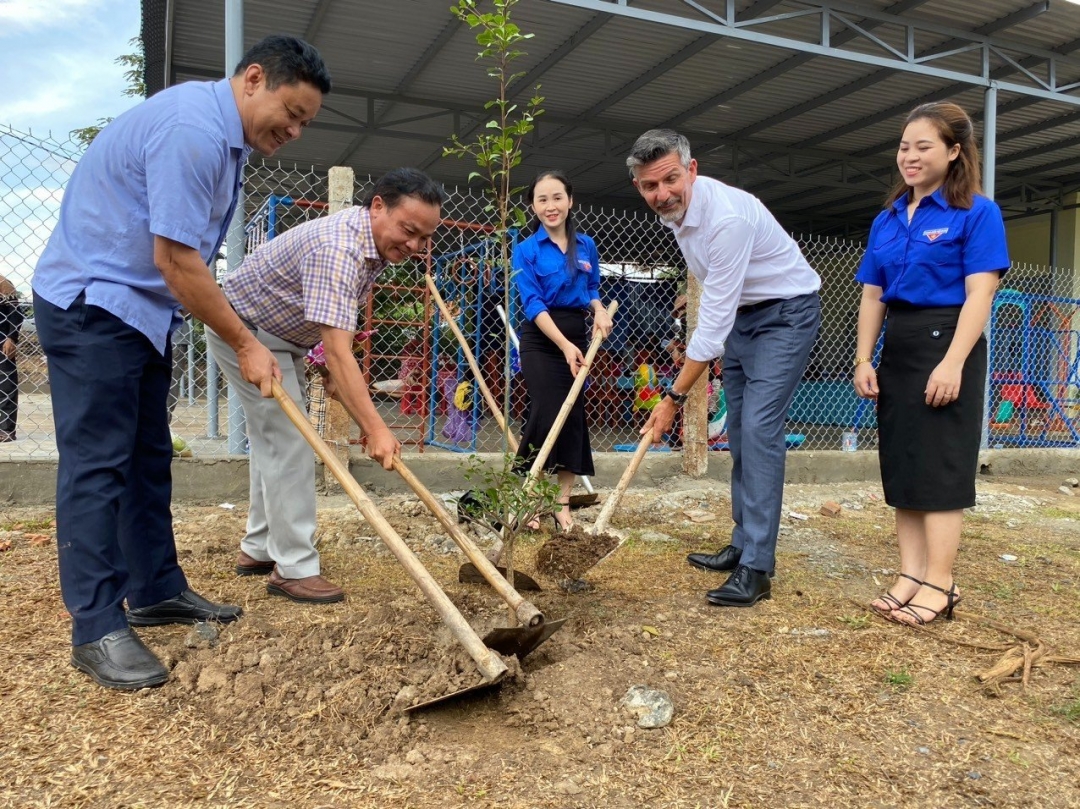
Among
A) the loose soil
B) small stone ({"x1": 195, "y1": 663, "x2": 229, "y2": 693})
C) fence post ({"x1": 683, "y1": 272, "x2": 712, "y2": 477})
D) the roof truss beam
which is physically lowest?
the loose soil

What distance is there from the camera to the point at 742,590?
3125 millimetres

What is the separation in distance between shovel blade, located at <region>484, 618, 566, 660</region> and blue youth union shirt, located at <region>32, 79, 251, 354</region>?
1315 mm

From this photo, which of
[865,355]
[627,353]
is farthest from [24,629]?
[627,353]

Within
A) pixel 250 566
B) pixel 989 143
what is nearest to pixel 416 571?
pixel 250 566

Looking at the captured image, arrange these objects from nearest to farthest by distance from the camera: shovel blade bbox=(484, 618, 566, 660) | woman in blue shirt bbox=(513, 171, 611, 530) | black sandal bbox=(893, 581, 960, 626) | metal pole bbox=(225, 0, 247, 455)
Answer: shovel blade bbox=(484, 618, 566, 660) → black sandal bbox=(893, 581, 960, 626) → woman in blue shirt bbox=(513, 171, 611, 530) → metal pole bbox=(225, 0, 247, 455)

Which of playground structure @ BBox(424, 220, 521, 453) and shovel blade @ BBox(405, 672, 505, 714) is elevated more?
playground structure @ BBox(424, 220, 521, 453)

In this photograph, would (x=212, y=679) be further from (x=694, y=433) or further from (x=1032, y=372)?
(x=1032, y=372)

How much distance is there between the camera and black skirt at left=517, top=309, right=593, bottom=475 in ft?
13.4

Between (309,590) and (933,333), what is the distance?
2.47 metres

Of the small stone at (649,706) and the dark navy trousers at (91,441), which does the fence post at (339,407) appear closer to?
the dark navy trousers at (91,441)

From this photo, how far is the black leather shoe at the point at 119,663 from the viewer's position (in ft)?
7.20

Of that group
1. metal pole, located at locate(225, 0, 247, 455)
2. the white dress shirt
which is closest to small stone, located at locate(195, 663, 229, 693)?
the white dress shirt

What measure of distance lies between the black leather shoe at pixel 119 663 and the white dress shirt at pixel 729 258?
2052 mm

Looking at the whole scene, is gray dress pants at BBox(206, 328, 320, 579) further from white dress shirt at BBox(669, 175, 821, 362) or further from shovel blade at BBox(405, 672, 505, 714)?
white dress shirt at BBox(669, 175, 821, 362)
